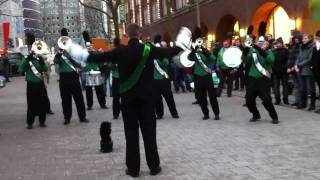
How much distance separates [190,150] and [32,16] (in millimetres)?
146433

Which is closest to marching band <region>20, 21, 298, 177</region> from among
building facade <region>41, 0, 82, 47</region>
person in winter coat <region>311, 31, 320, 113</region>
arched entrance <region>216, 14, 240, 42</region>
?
person in winter coat <region>311, 31, 320, 113</region>

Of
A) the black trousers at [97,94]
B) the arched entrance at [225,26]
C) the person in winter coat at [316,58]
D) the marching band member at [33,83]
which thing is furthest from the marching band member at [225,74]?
the arched entrance at [225,26]

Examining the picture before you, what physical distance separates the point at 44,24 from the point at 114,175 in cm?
14779

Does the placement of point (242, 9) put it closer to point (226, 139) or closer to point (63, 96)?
point (63, 96)

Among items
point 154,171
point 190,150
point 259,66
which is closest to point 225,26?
point 259,66

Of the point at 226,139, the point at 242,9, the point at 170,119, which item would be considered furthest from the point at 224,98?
the point at 242,9

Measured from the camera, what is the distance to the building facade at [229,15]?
2500cm

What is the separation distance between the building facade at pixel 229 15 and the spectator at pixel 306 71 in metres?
1.08

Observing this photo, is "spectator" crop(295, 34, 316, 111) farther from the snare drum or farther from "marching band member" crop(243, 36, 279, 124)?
the snare drum

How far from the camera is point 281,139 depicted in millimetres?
9398

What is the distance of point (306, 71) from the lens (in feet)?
43.6

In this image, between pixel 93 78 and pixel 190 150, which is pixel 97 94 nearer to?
pixel 93 78

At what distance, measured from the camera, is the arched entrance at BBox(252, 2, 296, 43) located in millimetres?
26719

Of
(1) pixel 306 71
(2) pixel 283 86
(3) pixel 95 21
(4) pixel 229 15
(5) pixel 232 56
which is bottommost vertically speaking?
(2) pixel 283 86
